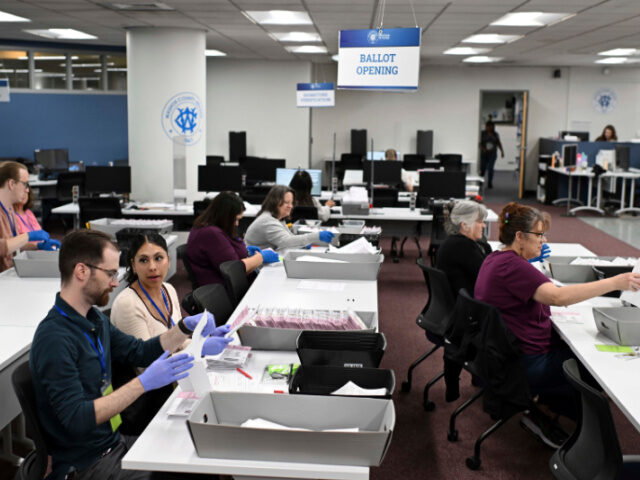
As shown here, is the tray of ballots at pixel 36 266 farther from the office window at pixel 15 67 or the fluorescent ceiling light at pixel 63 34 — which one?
the office window at pixel 15 67

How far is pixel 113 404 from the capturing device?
2279 mm

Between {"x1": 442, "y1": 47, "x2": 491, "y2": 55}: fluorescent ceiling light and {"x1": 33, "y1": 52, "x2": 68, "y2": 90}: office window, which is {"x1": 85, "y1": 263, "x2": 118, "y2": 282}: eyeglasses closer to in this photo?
{"x1": 442, "y1": 47, "x2": 491, "y2": 55}: fluorescent ceiling light

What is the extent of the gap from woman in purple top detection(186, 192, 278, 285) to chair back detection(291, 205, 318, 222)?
214 centimetres

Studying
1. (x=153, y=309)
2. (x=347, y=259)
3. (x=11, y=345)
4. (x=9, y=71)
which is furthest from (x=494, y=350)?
(x=9, y=71)

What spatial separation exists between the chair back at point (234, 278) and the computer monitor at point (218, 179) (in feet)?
14.8

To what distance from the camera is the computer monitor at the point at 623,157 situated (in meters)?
13.1

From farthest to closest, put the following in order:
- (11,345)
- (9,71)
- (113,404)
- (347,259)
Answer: (9,71)
(347,259)
(11,345)
(113,404)

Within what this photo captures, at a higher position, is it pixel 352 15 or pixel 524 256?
pixel 352 15

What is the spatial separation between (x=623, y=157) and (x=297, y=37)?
22.9 feet

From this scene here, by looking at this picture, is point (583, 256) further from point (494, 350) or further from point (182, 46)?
point (182, 46)

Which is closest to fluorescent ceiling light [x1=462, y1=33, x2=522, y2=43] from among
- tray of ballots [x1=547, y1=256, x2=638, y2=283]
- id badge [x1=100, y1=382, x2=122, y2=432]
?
tray of ballots [x1=547, y1=256, x2=638, y2=283]

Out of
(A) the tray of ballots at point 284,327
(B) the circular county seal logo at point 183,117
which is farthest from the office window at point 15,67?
(A) the tray of ballots at point 284,327

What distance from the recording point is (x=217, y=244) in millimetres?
4801

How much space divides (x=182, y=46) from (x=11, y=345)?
7.18 metres
